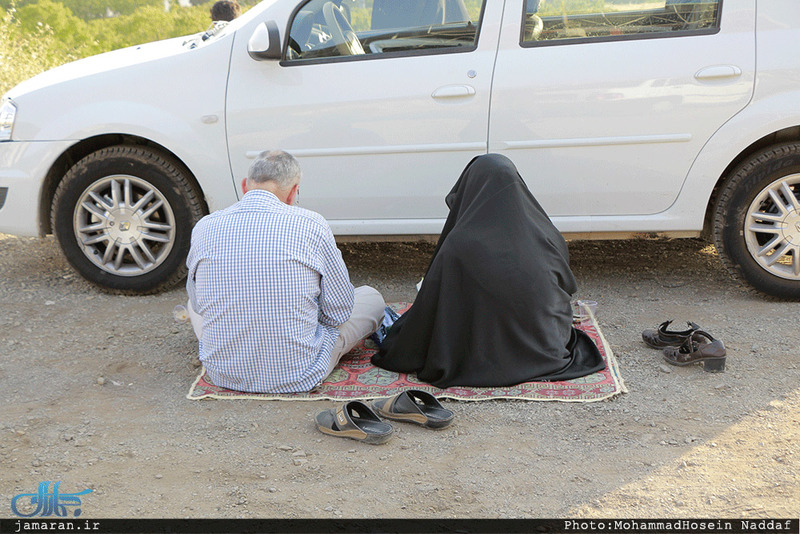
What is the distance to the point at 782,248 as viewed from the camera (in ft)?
16.1

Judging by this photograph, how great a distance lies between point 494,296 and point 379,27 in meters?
1.95

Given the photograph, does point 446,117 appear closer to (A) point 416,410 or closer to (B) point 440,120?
(B) point 440,120

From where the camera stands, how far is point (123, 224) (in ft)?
17.1

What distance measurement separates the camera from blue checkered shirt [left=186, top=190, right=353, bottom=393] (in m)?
3.73

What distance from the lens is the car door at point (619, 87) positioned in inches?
184

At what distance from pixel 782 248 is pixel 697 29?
1.38 meters

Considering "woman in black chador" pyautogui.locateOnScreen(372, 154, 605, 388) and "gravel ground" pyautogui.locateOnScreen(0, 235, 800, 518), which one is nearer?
"gravel ground" pyautogui.locateOnScreen(0, 235, 800, 518)

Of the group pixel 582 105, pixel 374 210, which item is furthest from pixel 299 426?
pixel 582 105

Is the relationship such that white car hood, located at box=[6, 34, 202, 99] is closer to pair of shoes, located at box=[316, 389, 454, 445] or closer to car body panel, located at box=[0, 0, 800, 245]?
car body panel, located at box=[0, 0, 800, 245]

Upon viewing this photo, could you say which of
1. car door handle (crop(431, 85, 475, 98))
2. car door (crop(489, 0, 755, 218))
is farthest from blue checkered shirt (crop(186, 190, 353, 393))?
car door (crop(489, 0, 755, 218))

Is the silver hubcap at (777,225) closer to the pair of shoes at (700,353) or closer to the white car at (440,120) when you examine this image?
the white car at (440,120)

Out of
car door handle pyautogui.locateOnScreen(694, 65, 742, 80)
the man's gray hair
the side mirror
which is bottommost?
the man's gray hair

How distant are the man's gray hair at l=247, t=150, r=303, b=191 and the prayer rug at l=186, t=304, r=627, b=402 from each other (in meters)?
0.99

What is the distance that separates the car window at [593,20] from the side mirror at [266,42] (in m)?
1.43
